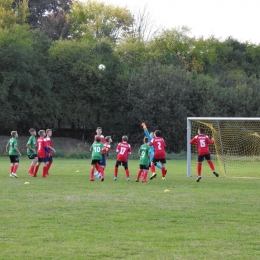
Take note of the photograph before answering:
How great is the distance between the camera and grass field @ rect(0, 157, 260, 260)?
25.9 feet


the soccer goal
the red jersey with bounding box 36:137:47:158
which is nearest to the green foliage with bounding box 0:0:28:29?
the soccer goal

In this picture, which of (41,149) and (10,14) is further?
(10,14)

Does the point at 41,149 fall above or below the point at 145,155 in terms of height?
above

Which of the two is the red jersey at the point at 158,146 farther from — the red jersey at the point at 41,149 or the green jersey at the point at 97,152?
the red jersey at the point at 41,149

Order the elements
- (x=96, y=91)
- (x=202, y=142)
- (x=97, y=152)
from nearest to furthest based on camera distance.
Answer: (x=97, y=152) → (x=202, y=142) → (x=96, y=91)

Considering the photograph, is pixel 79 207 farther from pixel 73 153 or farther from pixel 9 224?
pixel 73 153

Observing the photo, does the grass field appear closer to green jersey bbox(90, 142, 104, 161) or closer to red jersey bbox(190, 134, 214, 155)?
green jersey bbox(90, 142, 104, 161)

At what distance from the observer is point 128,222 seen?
1016 centimetres

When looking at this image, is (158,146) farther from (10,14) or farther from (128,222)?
(10,14)

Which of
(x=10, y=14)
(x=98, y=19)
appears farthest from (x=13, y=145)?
(x=98, y=19)

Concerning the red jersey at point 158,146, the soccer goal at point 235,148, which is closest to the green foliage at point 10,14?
the soccer goal at point 235,148

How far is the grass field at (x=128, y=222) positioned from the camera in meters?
7.89

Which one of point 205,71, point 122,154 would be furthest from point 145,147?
point 205,71

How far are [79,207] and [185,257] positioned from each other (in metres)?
4.90
